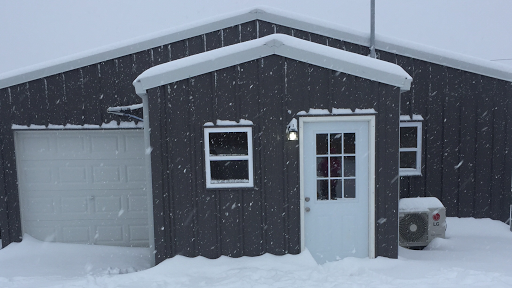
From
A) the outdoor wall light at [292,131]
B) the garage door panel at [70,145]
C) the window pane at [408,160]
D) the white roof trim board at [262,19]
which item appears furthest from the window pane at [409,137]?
the garage door panel at [70,145]

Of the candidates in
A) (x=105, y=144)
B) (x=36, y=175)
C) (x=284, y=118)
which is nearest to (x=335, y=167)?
(x=284, y=118)

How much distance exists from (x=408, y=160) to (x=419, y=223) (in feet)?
5.87

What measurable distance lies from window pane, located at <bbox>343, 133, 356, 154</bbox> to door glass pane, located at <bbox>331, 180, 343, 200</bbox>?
49 centimetres

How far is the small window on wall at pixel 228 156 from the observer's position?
17.4 feet

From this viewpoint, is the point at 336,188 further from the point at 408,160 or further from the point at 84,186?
the point at 84,186

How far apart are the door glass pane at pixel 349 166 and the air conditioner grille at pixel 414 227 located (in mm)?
1585

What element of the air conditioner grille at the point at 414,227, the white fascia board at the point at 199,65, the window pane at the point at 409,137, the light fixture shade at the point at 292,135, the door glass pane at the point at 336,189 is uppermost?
the white fascia board at the point at 199,65

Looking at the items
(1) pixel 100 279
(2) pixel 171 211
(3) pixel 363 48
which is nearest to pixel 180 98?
(2) pixel 171 211

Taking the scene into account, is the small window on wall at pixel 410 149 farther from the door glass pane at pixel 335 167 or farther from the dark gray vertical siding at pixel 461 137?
the door glass pane at pixel 335 167

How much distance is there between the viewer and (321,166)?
5441mm

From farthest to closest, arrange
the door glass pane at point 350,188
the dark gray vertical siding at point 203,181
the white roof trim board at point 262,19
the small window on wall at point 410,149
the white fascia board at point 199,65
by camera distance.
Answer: the small window on wall at point 410,149 → the white roof trim board at point 262,19 → the door glass pane at point 350,188 → the dark gray vertical siding at point 203,181 → the white fascia board at point 199,65

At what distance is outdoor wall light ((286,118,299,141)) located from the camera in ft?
16.9

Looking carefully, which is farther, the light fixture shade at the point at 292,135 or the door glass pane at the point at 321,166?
the door glass pane at the point at 321,166

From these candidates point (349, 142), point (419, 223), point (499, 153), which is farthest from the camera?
point (499, 153)
